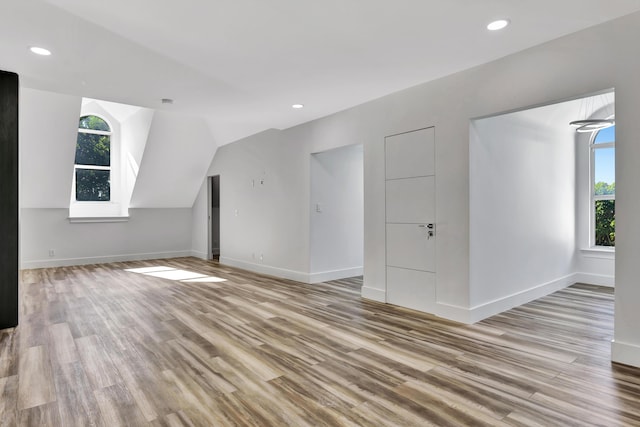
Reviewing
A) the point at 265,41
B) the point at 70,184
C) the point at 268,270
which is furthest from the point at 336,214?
the point at 70,184

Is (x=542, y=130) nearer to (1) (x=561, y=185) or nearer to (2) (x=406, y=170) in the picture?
(1) (x=561, y=185)

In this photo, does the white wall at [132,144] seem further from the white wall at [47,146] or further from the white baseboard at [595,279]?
the white baseboard at [595,279]

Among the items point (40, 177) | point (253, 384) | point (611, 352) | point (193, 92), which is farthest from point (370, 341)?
point (40, 177)

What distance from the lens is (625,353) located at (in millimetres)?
2707

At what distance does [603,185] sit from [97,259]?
10072 millimetres

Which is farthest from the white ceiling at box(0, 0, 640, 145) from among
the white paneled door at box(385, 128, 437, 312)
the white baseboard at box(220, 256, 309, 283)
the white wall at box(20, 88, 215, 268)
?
the white baseboard at box(220, 256, 309, 283)

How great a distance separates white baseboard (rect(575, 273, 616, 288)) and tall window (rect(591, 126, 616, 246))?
1.68 ft

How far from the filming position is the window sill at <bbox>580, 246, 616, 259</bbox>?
5.42 m

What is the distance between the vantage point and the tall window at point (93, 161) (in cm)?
855

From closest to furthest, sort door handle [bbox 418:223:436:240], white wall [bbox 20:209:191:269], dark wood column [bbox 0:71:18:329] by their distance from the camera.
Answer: dark wood column [bbox 0:71:18:329] < door handle [bbox 418:223:436:240] < white wall [bbox 20:209:191:269]

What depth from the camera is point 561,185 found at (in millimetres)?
5250

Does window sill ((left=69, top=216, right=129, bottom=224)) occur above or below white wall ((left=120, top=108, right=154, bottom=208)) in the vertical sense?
below

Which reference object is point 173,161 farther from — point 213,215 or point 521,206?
point 521,206

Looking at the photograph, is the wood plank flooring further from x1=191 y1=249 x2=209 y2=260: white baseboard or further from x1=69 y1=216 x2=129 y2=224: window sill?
x1=191 y1=249 x2=209 y2=260: white baseboard
